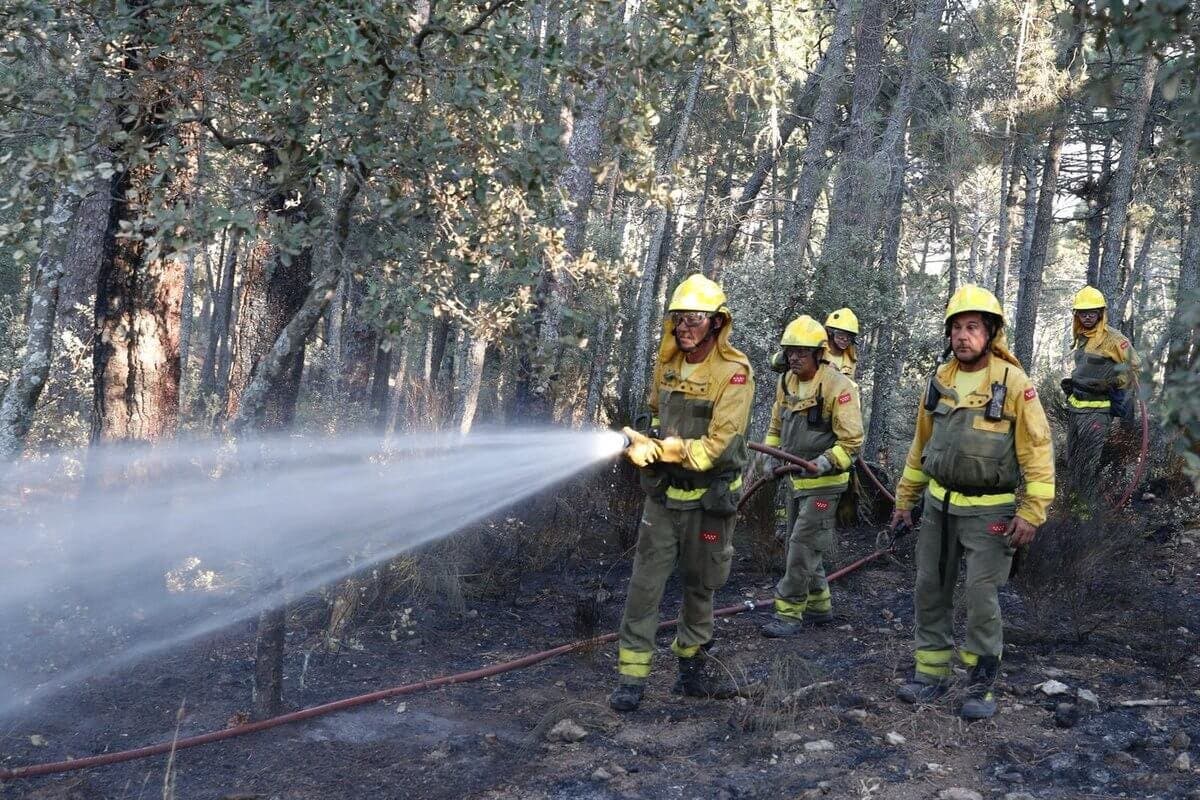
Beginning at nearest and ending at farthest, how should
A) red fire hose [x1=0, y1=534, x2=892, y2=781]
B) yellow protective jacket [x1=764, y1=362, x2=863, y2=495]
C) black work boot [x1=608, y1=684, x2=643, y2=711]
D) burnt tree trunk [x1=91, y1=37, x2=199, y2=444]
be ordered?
red fire hose [x1=0, y1=534, x2=892, y2=781] → black work boot [x1=608, y1=684, x2=643, y2=711] → burnt tree trunk [x1=91, y1=37, x2=199, y2=444] → yellow protective jacket [x1=764, y1=362, x2=863, y2=495]

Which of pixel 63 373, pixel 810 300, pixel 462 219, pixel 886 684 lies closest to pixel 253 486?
pixel 462 219

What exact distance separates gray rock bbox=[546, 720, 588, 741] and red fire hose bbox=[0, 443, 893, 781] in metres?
0.84

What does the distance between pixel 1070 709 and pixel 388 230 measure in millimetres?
3970

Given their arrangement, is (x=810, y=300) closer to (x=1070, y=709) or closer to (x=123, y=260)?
(x=1070, y=709)

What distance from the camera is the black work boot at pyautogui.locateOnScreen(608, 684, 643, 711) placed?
16.2ft

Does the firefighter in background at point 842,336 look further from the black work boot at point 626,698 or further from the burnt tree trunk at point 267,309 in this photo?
the burnt tree trunk at point 267,309

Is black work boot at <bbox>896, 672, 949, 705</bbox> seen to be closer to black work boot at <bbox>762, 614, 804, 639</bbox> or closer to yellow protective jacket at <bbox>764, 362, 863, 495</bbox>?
black work boot at <bbox>762, 614, 804, 639</bbox>

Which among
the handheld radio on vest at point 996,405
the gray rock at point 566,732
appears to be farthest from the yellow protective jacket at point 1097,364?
the gray rock at point 566,732

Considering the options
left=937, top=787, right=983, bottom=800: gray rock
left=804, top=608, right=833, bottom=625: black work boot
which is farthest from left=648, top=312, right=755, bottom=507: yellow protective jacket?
left=804, top=608, right=833, bottom=625: black work boot

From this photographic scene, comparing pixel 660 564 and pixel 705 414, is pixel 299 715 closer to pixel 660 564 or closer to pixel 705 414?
pixel 660 564

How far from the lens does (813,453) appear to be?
6.50m

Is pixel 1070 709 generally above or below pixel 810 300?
below

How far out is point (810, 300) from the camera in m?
10.2

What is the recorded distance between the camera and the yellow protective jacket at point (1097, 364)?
860 cm
